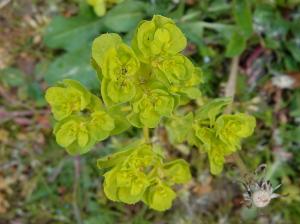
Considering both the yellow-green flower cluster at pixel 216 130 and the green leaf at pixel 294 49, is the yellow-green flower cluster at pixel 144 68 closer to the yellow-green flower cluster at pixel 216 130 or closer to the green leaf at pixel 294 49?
the yellow-green flower cluster at pixel 216 130

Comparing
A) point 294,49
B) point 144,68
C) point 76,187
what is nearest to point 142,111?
point 144,68

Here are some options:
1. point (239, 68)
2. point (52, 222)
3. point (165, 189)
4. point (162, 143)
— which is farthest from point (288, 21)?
point (52, 222)

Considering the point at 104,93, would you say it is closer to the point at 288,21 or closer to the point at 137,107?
the point at 137,107

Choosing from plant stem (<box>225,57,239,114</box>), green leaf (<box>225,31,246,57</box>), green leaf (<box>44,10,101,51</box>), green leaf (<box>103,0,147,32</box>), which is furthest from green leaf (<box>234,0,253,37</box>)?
green leaf (<box>44,10,101,51</box>)

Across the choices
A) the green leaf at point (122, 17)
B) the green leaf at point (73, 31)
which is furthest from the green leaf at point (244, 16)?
the green leaf at point (73, 31)

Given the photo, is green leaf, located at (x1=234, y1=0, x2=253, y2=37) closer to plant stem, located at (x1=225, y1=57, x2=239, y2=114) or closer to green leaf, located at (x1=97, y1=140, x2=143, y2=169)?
plant stem, located at (x1=225, y1=57, x2=239, y2=114)

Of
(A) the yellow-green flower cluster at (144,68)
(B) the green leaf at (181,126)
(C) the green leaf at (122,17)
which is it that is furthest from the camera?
(C) the green leaf at (122,17)

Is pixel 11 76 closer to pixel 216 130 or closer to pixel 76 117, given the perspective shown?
pixel 76 117
